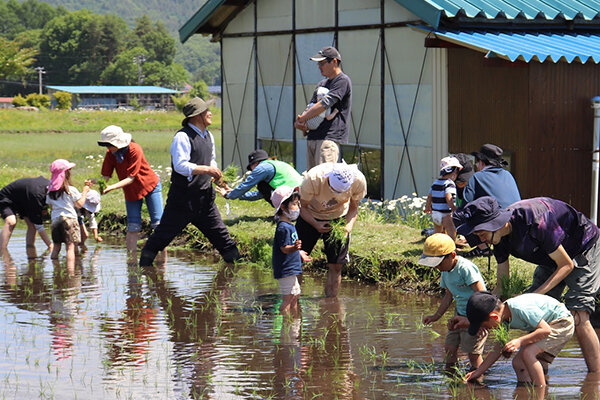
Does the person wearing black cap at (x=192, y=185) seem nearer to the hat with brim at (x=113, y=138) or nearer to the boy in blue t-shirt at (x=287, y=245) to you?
the hat with brim at (x=113, y=138)

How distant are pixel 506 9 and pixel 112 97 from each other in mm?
88562

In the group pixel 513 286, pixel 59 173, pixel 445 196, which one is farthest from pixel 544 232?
pixel 59 173

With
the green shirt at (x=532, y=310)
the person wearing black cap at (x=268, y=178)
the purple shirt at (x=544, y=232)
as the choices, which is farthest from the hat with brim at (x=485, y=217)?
the person wearing black cap at (x=268, y=178)

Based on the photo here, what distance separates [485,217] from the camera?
21.1 feet

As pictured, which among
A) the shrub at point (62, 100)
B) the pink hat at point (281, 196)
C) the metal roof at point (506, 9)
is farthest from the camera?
the shrub at point (62, 100)

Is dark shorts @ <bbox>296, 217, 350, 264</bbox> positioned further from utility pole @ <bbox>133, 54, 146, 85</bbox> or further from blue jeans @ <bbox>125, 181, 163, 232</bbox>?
utility pole @ <bbox>133, 54, 146, 85</bbox>

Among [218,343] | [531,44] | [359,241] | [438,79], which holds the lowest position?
[218,343]

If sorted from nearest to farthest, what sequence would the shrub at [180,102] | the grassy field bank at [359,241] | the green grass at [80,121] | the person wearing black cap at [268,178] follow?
the grassy field bank at [359,241]
the person wearing black cap at [268,178]
the green grass at [80,121]
the shrub at [180,102]

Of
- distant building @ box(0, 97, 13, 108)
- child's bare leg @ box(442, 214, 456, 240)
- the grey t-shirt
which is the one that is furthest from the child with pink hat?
distant building @ box(0, 97, 13, 108)

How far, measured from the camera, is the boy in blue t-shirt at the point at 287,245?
8562 mm

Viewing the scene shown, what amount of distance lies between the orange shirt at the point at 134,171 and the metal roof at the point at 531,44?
4569 mm

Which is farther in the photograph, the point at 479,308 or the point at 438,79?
the point at 438,79

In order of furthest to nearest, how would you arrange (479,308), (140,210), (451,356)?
(140,210) < (451,356) < (479,308)

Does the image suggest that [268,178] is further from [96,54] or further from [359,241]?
[96,54]
